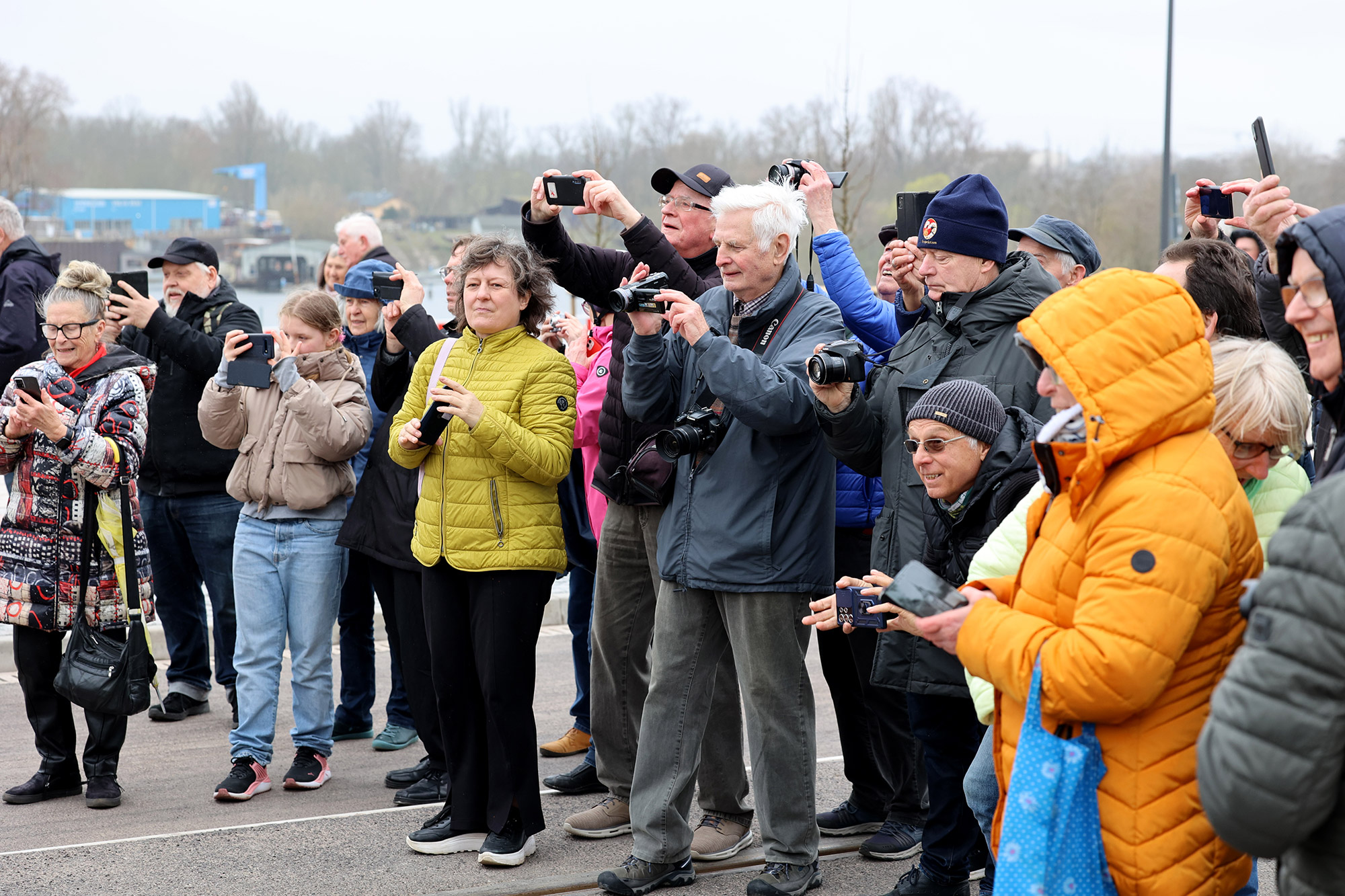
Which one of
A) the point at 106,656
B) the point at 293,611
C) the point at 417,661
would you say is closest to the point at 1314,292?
the point at 417,661

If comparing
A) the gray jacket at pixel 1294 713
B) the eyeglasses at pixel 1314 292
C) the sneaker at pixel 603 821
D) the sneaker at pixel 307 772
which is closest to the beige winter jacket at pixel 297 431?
the sneaker at pixel 307 772

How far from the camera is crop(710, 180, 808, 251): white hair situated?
157 inches

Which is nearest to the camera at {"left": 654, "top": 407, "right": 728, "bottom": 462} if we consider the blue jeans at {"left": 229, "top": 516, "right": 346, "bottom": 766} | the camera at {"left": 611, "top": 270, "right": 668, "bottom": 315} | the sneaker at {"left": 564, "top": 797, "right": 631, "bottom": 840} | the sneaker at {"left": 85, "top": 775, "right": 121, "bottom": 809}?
the camera at {"left": 611, "top": 270, "right": 668, "bottom": 315}

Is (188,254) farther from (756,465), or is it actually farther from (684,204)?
(756,465)

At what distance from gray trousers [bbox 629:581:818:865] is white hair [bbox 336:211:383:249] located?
459 centimetres

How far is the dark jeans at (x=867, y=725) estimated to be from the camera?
14.4 feet

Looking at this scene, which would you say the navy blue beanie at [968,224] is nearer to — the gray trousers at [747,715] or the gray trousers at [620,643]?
the gray trousers at [747,715]

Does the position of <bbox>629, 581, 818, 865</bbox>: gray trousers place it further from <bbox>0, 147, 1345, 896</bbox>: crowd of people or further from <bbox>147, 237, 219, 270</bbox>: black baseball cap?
<bbox>147, 237, 219, 270</bbox>: black baseball cap

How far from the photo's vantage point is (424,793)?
4.95m

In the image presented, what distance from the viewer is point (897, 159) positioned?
72.8ft

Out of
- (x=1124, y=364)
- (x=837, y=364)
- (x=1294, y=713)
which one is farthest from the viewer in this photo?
(x=837, y=364)

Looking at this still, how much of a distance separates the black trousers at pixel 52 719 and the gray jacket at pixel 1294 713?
14.3ft

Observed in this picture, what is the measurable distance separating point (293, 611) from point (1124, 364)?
3953mm

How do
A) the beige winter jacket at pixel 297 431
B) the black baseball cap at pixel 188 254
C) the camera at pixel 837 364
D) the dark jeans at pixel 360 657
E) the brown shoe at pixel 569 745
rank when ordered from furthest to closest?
1. the black baseball cap at pixel 188 254
2. the dark jeans at pixel 360 657
3. the brown shoe at pixel 569 745
4. the beige winter jacket at pixel 297 431
5. the camera at pixel 837 364
